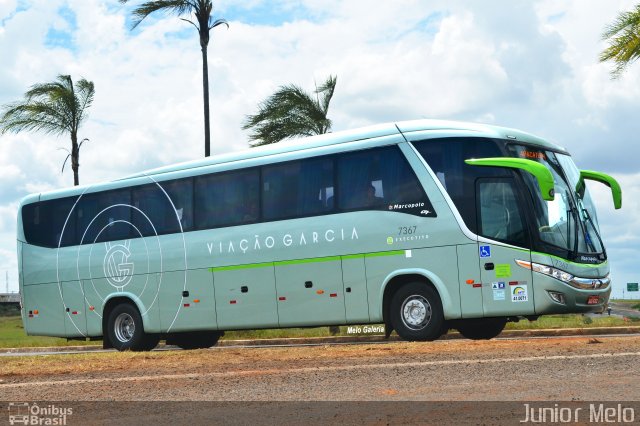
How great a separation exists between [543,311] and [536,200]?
5.76ft

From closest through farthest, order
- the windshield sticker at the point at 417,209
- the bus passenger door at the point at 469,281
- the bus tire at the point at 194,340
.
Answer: the bus passenger door at the point at 469,281, the windshield sticker at the point at 417,209, the bus tire at the point at 194,340

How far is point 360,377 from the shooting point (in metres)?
11.3

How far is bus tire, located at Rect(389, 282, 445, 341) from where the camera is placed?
15906mm

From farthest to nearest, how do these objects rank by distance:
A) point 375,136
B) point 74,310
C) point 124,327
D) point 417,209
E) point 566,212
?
1. point 74,310
2. point 124,327
3. point 375,136
4. point 417,209
5. point 566,212

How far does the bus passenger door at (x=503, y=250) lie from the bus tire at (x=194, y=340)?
7700 millimetres

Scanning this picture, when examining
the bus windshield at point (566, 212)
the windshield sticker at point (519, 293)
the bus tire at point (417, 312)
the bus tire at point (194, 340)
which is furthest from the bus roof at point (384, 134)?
the bus tire at point (194, 340)

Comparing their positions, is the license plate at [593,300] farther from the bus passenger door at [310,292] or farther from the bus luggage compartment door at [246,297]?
the bus luggage compartment door at [246,297]

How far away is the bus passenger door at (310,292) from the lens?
56.1ft

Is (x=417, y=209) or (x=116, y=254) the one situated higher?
(x=417, y=209)

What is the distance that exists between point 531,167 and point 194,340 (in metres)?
9.62

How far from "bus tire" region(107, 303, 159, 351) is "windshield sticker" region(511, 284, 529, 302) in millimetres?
8510

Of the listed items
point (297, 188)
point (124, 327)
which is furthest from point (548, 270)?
point (124, 327)

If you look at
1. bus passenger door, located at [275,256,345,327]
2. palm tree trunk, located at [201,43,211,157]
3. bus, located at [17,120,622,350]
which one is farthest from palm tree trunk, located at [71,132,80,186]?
bus passenger door, located at [275,256,345,327]

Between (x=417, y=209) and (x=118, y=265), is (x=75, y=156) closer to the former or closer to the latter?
(x=118, y=265)
